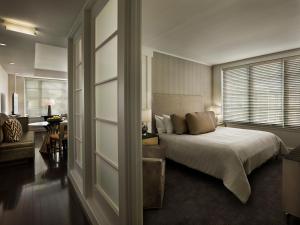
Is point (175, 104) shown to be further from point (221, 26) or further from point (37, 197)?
point (37, 197)

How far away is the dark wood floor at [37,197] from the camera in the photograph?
179 cm

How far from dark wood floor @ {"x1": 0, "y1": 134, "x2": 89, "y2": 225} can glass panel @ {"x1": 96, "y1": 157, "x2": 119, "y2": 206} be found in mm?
435

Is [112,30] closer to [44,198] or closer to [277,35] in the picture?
[44,198]

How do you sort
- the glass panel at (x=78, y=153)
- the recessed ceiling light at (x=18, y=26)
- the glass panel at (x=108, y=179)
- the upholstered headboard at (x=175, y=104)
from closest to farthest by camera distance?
the glass panel at (x=108, y=179) → the recessed ceiling light at (x=18, y=26) → the glass panel at (x=78, y=153) → the upholstered headboard at (x=175, y=104)

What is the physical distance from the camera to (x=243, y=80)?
470 cm

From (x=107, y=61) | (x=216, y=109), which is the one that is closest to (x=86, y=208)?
(x=107, y=61)

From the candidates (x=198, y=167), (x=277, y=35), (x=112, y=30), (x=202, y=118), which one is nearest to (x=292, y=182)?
(x=198, y=167)

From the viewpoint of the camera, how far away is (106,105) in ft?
5.63

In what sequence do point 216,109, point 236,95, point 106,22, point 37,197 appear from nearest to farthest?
point 106,22 → point 37,197 → point 236,95 → point 216,109

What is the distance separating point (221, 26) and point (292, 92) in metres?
2.59

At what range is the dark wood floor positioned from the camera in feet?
5.87

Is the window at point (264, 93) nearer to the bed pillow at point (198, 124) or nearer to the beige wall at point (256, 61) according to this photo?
the beige wall at point (256, 61)

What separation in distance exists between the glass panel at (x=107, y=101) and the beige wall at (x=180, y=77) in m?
2.13

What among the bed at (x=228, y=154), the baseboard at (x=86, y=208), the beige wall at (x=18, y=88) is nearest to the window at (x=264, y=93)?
the bed at (x=228, y=154)
